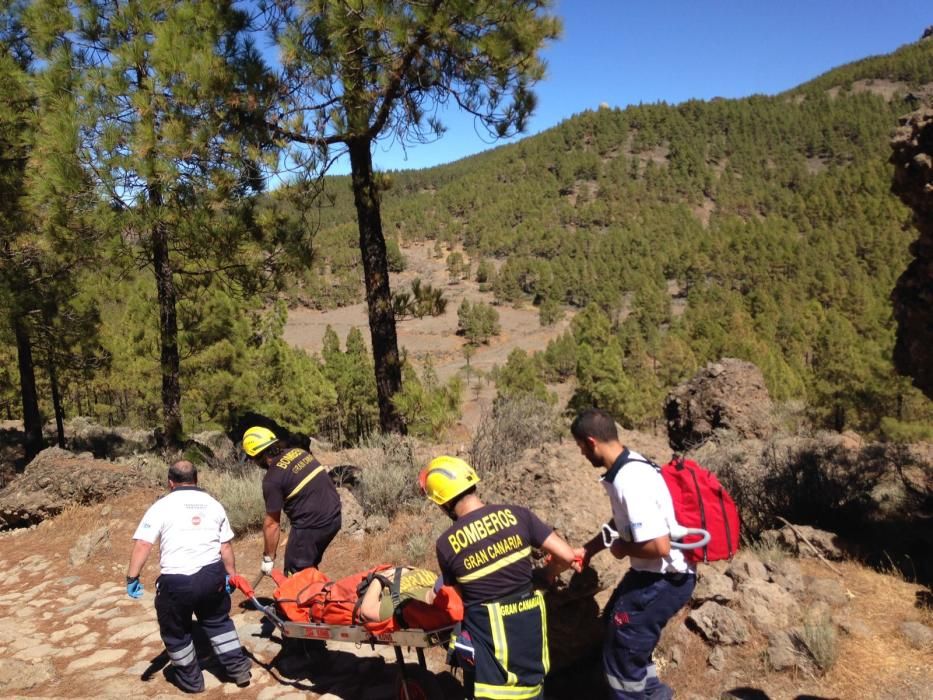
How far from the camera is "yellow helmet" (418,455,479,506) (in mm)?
2742

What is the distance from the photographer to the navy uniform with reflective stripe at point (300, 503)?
417 cm

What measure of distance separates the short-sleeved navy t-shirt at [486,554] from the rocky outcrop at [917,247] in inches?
166

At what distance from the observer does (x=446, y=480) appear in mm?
2754

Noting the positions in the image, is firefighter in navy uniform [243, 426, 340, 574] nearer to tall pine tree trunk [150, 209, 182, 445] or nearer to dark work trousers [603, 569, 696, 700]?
dark work trousers [603, 569, 696, 700]

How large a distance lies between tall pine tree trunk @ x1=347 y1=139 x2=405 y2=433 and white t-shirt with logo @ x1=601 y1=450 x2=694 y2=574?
4.93 m

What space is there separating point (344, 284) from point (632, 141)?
83535 millimetres

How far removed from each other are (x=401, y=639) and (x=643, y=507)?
140 cm

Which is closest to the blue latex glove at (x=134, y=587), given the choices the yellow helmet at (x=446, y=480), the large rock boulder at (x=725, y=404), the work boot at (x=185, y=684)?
the work boot at (x=185, y=684)

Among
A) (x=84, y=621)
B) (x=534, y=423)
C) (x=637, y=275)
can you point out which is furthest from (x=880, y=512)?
(x=637, y=275)

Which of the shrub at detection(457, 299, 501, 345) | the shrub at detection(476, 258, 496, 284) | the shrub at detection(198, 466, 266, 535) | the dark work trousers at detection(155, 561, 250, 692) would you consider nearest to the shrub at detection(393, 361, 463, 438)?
the shrub at detection(198, 466, 266, 535)

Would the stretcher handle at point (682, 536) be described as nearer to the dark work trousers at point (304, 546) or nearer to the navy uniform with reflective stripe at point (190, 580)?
the dark work trousers at point (304, 546)

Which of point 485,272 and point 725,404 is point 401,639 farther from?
point 485,272

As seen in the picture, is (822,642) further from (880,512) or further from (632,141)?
(632,141)

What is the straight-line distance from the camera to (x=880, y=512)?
5.62 meters
